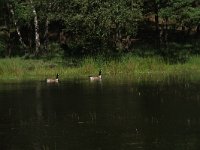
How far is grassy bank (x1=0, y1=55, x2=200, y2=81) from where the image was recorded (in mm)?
51812

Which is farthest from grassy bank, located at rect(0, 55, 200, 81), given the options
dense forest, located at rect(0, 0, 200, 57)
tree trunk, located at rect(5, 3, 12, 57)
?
tree trunk, located at rect(5, 3, 12, 57)

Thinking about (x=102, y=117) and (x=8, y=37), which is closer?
(x=102, y=117)

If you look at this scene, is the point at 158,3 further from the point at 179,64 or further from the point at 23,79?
the point at 23,79

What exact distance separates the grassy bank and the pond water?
9.67 metres

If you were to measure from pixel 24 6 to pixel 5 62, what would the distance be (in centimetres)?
810

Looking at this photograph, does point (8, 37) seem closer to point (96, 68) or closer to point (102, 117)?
point (96, 68)

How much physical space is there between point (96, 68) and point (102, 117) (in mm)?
27758

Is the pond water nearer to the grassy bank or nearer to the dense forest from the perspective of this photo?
the grassy bank

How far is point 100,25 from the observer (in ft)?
191

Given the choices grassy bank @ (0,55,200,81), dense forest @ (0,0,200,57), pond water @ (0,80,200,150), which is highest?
dense forest @ (0,0,200,57)

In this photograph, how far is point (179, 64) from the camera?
182 ft

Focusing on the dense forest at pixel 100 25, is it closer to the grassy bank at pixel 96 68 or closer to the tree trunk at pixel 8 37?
the tree trunk at pixel 8 37

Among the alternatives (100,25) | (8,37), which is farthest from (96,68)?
(8,37)

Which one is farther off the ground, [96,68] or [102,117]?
[102,117]
